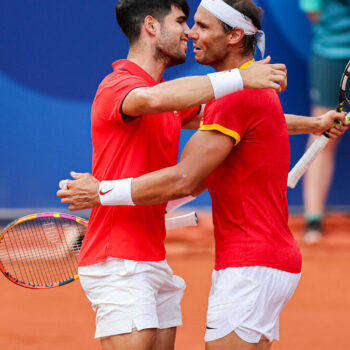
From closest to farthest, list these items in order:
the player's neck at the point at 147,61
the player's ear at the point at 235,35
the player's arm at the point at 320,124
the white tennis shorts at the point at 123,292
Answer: the white tennis shorts at the point at 123,292
the player's ear at the point at 235,35
the player's neck at the point at 147,61
the player's arm at the point at 320,124

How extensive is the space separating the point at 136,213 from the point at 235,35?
90cm

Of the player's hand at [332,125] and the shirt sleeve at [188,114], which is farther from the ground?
the shirt sleeve at [188,114]

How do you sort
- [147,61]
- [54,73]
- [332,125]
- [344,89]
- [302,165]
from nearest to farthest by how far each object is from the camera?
[147,61] < [302,165] < [332,125] < [344,89] < [54,73]

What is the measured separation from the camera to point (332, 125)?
140 inches

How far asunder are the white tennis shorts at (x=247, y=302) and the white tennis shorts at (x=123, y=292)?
284 mm

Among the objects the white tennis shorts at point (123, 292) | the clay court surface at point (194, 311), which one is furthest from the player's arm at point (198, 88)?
the clay court surface at point (194, 311)

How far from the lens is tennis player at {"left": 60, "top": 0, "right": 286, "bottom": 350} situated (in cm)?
277

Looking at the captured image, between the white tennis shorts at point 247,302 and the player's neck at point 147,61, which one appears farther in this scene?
the player's neck at point 147,61

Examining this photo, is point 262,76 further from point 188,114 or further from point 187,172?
point 188,114

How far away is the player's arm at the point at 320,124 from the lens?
11.6 feet

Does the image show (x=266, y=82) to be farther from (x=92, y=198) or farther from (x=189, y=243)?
(x=189, y=243)

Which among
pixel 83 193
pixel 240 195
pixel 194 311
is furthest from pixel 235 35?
pixel 194 311

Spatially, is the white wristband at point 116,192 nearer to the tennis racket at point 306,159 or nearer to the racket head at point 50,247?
the racket head at point 50,247

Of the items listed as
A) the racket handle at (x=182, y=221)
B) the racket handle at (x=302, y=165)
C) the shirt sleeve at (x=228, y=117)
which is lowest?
the racket handle at (x=182, y=221)
